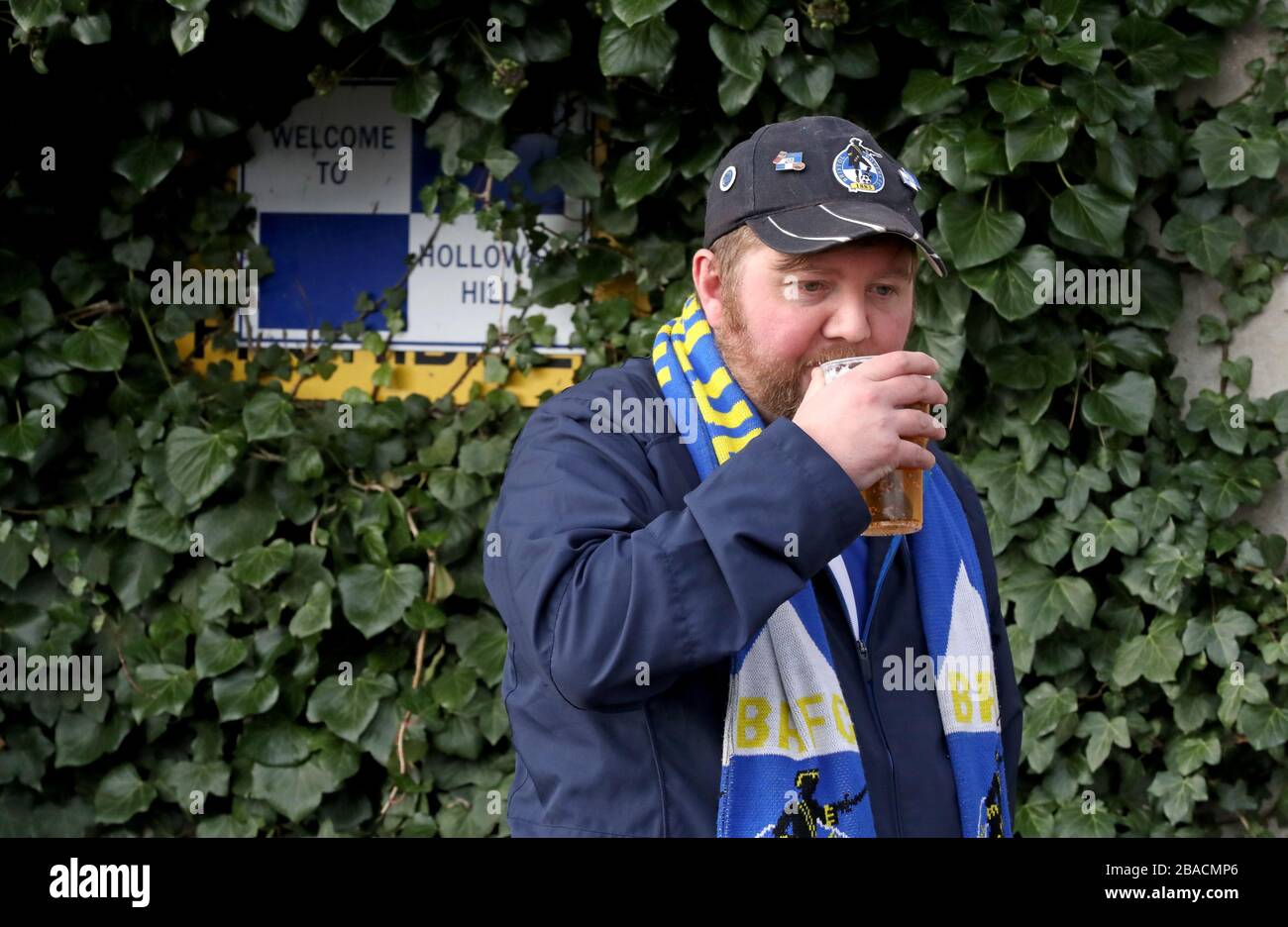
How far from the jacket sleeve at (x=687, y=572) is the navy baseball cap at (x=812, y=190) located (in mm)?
304

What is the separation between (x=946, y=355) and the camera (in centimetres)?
302

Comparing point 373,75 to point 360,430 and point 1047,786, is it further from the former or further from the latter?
point 1047,786

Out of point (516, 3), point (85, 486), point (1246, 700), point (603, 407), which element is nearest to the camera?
point (603, 407)

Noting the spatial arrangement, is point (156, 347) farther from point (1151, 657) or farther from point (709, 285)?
point (1151, 657)

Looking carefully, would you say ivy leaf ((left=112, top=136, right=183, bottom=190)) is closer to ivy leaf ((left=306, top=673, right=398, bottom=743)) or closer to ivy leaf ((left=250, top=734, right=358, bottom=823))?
ivy leaf ((left=306, top=673, right=398, bottom=743))

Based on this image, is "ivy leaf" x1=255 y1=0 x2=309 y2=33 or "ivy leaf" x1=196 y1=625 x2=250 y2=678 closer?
"ivy leaf" x1=255 y1=0 x2=309 y2=33

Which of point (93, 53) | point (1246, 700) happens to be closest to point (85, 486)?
point (93, 53)

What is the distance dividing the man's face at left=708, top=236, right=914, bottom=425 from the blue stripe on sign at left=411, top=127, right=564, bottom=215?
76.9 inches

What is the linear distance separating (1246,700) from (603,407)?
2074mm

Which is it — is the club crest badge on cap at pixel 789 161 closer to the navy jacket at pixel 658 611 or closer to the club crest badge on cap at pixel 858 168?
the club crest badge on cap at pixel 858 168

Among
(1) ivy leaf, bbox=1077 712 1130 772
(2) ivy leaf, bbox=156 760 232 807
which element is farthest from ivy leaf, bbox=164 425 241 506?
(1) ivy leaf, bbox=1077 712 1130 772

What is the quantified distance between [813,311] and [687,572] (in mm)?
417

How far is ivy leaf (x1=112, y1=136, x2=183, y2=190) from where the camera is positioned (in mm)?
3354

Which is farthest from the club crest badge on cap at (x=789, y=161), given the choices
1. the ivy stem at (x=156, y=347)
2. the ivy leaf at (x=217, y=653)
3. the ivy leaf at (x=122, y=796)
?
the ivy leaf at (x=122, y=796)
